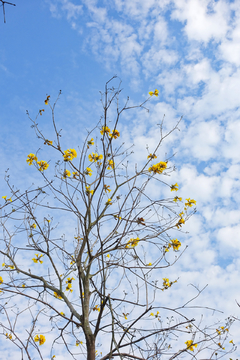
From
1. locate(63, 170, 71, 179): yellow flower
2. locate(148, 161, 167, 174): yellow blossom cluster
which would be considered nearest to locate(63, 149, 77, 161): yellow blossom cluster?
locate(63, 170, 71, 179): yellow flower

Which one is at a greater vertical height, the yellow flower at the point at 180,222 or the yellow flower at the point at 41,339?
the yellow flower at the point at 180,222

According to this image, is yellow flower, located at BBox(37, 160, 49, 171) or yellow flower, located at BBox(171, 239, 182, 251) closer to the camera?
yellow flower, located at BBox(171, 239, 182, 251)

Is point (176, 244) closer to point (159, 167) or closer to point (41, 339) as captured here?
point (159, 167)

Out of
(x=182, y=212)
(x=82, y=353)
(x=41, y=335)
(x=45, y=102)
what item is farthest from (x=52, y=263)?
(x=45, y=102)

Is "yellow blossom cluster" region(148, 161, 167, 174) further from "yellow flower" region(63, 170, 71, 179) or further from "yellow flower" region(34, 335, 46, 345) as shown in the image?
"yellow flower" region(34, 335, 46, 345)

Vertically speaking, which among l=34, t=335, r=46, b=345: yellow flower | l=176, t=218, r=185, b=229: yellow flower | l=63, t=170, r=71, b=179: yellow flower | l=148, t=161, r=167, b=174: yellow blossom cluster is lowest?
l=34, t=335, r=46, b=345: yellow flower

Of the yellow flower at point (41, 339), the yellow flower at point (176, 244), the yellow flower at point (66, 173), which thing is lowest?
the yellow flower at point (41, 339)

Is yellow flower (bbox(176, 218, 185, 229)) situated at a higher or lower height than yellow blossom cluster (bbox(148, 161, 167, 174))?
lower

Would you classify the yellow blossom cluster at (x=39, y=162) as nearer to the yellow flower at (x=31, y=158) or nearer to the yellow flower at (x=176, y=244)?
the yellow flower at (x=31, y=158)

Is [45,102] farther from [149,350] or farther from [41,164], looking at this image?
[149,350]

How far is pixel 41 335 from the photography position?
9.68ft

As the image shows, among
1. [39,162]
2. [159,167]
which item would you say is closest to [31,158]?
[39,162]

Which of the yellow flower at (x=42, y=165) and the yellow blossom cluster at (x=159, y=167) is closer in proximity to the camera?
the yellow blossom cluster at (x=159, y=167)

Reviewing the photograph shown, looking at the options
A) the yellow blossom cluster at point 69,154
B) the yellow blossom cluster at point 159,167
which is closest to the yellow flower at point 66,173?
the yellow blossom cluster at point 69,154
